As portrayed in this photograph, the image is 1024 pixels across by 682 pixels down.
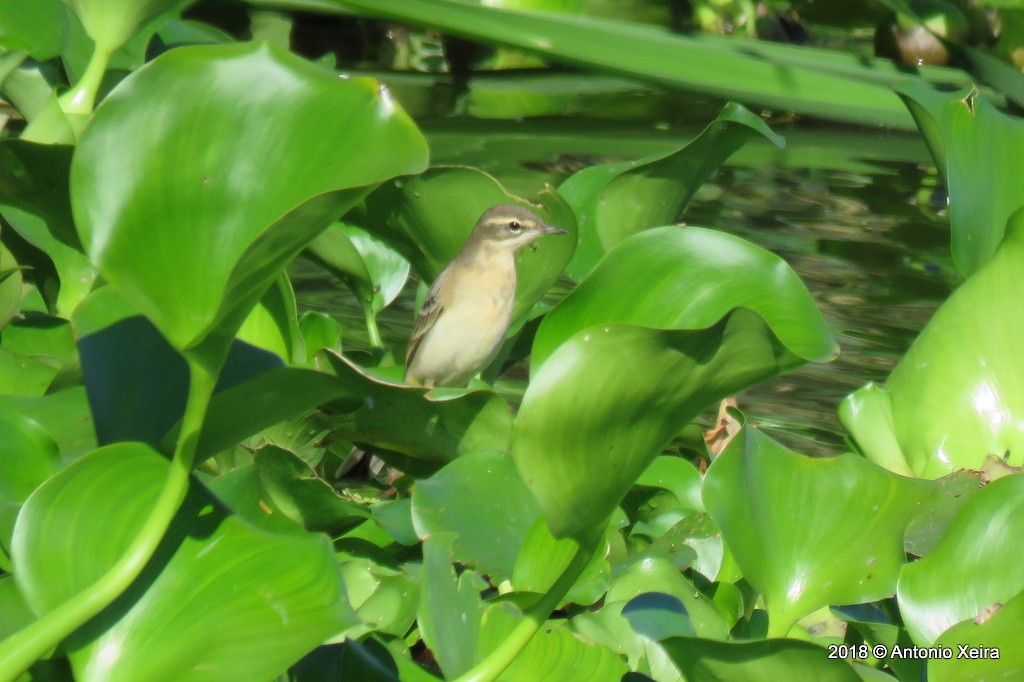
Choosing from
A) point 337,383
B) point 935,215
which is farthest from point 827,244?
point 337,383

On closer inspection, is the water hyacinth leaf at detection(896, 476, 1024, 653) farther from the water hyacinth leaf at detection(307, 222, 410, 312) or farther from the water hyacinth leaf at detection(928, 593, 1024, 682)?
the water hyacinth leaf at detection(307, 222, 410, 312)

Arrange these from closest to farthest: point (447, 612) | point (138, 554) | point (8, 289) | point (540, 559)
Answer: point (138, 554) < point (447, 612) < point (540, 559) < point (8, 289)

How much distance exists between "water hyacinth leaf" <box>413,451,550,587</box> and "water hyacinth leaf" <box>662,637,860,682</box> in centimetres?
48

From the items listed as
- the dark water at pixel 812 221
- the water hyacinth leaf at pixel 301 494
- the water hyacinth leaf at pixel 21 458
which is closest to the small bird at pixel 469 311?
the dark water at pixel 812 221

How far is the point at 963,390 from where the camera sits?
8.89ft

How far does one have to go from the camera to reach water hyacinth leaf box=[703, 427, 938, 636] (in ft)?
6.29

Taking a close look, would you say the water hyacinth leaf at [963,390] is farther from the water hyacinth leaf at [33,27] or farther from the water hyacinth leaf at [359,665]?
the water hyacinth leaf at [33,27]

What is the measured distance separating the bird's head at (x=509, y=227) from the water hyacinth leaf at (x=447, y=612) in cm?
152

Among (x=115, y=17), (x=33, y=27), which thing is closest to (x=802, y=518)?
(x=115, y=17)

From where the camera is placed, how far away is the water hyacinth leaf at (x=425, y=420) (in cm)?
236

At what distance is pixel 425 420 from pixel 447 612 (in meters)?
0.77

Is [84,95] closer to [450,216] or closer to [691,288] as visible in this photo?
[450,216]

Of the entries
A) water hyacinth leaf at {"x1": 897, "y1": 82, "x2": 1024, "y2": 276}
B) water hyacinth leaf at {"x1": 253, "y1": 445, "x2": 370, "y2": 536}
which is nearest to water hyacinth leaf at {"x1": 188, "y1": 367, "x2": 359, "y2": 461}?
water hyacinth leaf at {"x1": 253, "y1": 445, "x2": 370, "y2": 536}

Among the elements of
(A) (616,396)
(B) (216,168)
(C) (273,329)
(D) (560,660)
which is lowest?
(C) (273,329)
